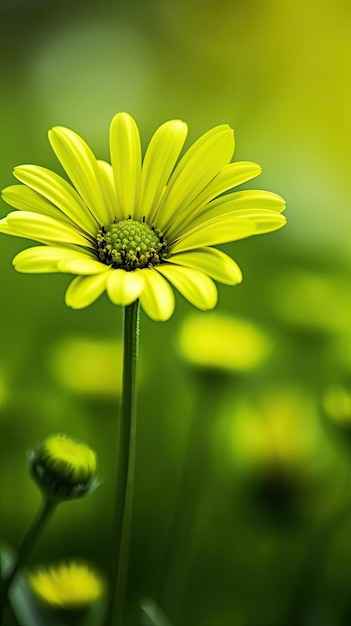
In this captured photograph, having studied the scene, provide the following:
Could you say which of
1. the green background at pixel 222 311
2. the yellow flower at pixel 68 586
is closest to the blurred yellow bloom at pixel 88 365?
the green background at pixel 222 311

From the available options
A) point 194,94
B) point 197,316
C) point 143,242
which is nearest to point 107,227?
point 143,242

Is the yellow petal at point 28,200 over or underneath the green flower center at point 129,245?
over

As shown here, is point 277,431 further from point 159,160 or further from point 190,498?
point 159,160

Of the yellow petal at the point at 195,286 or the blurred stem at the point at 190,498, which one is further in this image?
the blurred stem at the point at 190,498

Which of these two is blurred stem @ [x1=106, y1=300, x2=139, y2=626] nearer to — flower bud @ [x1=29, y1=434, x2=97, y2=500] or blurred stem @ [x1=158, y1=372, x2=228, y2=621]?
flower bud @ [x1=29, y1=434, x2=97, y2=500]

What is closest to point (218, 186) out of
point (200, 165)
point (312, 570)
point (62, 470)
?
point (200, 165)

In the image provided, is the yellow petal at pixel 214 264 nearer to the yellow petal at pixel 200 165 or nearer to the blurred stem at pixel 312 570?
the yellow petal at pixel 200 165
